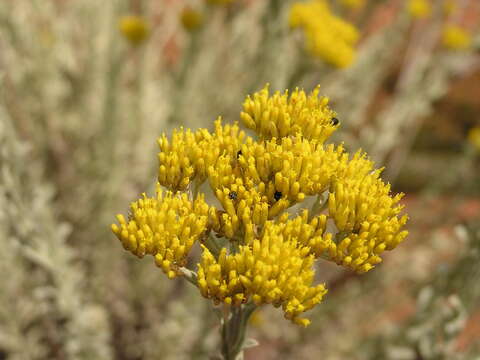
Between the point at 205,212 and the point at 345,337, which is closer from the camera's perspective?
the point at 205,212

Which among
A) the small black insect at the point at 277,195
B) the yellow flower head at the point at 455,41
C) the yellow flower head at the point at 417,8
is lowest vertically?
the small black insect at the point at 277,195

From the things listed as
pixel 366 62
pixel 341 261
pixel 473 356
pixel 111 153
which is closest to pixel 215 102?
pixel 111 153

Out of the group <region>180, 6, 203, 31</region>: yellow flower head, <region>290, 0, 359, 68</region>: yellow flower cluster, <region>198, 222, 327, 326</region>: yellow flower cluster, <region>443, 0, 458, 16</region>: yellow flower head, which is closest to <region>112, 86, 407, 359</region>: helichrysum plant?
<region>198, 222, 327, 326</region>: yellow flower cluster

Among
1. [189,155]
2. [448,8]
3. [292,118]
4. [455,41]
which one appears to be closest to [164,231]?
[189,155]

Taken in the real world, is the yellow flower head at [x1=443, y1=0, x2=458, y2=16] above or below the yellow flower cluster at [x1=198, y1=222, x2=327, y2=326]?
above


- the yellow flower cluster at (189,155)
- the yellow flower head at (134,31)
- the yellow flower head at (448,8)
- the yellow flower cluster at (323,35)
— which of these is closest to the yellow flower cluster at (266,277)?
the yellow flower cluster at (189,155)

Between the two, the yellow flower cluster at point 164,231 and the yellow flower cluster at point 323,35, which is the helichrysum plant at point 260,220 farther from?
the yellow flower cluster at point 323,35

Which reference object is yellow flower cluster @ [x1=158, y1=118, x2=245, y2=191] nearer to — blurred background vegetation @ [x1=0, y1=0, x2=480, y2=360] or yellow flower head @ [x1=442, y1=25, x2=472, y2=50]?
blurred background vegetation @ [x1=0, y1=0, x2=480, y2=360]

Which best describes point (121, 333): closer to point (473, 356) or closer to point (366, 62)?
point (473, 356)
